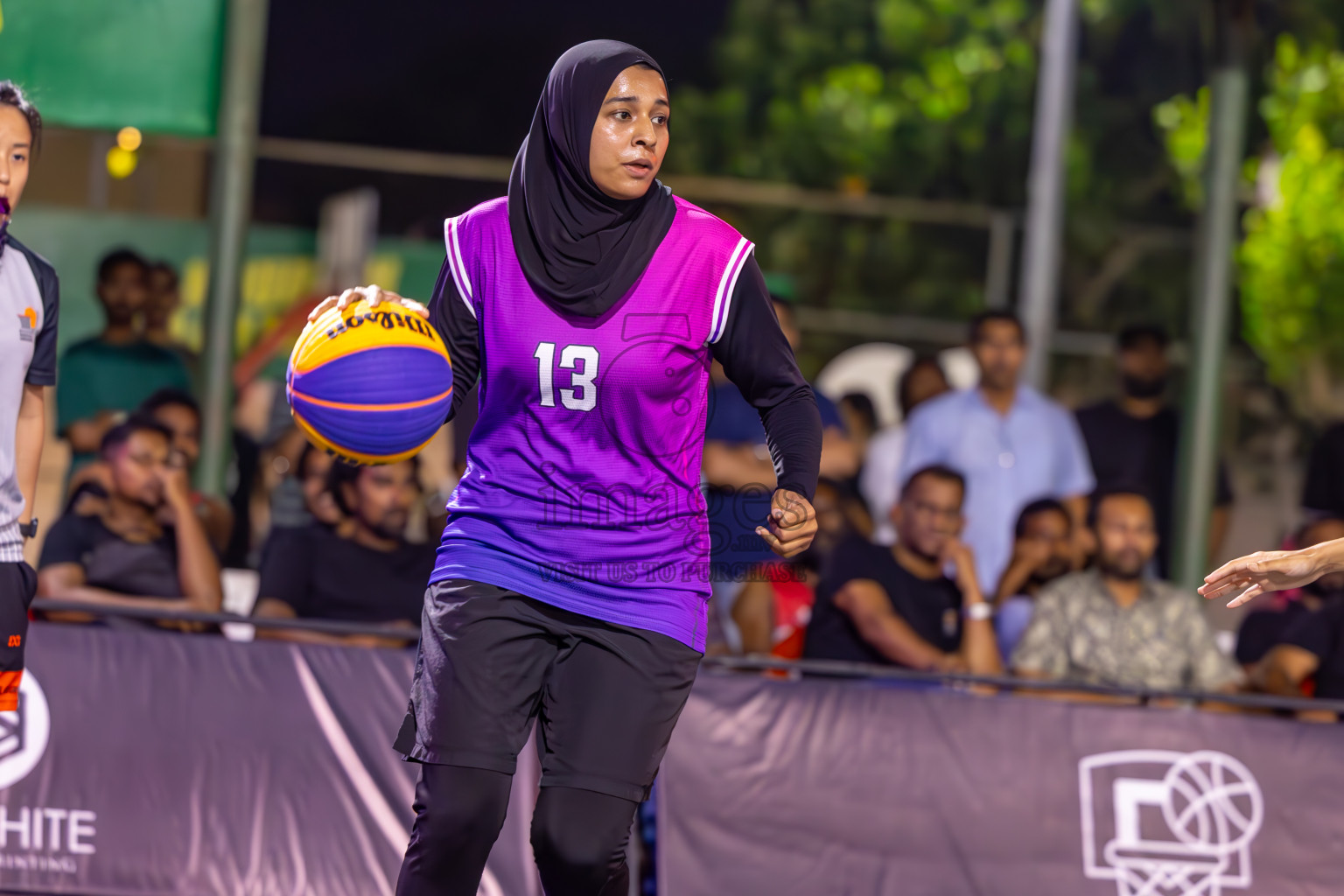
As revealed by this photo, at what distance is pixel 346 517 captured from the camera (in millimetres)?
7418

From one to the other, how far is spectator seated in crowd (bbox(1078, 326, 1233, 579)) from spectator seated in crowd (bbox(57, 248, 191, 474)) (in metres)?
4.93

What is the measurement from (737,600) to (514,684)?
3826 millimetres

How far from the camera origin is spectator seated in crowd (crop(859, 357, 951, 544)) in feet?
33.1

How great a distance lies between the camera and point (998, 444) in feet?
29.5

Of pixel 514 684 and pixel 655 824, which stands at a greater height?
pixel 514 684

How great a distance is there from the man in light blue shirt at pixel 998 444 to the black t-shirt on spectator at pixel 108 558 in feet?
12.2

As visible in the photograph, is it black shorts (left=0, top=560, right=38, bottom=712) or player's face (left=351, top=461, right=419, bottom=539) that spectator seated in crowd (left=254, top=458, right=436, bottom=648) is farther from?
black shorts (left=0, top=560, right=38, bottom=712)

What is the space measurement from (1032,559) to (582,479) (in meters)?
4.49

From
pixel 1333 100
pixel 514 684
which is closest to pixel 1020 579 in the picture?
pixel 514 684

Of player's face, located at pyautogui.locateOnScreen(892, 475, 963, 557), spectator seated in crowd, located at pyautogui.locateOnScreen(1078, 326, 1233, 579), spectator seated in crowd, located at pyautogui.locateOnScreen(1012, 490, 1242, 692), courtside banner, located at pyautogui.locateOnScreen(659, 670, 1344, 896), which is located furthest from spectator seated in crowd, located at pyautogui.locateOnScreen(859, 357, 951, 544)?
courtside banner, located at pyautogui.locateOnScreen(659, 670, 1344, 896)

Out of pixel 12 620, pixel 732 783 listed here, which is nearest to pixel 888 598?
pixel 732 783

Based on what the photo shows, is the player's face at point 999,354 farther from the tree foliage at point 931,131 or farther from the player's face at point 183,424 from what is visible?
the tree foliage at point 931,131

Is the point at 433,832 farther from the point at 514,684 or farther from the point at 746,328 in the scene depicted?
the point at 746,328

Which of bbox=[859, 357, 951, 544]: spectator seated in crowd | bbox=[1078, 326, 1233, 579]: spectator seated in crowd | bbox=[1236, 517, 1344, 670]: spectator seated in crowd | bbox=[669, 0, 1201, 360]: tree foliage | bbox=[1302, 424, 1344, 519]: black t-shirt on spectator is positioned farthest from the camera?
bbox=[669, 0, 1201, 360]: tree foliage
